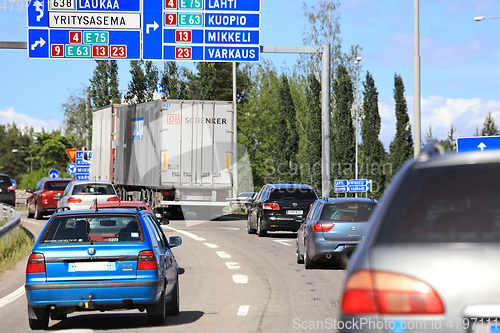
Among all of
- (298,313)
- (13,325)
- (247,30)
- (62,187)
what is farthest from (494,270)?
(62,187)

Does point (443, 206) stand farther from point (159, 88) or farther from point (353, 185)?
point (159, 88)

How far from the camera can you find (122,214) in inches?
345

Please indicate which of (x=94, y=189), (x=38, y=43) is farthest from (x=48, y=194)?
(x=38, y=43)

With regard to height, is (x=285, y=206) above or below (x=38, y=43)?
below

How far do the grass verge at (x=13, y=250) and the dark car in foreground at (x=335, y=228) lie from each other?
21.1 feet

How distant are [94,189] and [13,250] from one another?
25.3 ft

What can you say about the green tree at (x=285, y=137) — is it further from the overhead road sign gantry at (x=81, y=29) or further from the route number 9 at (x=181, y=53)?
the overhead road sign gantry at (x=81, y=29)

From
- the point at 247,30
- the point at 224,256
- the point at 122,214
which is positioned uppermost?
the point at 247,30

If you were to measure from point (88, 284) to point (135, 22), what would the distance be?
1832 centimetres

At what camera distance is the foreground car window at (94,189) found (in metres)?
25.8

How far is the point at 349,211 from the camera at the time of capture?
48.7 ft

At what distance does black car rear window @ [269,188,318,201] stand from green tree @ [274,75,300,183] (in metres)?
46.5

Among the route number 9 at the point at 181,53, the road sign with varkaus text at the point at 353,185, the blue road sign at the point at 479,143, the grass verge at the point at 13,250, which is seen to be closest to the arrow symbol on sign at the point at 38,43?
the route number 9 at the point at 181,53

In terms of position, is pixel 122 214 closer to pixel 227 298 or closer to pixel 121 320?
pixel 121 320
